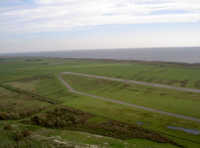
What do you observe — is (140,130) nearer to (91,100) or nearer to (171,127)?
(171,127)

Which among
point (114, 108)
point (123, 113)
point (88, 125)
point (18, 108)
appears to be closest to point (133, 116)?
point (123, 113)

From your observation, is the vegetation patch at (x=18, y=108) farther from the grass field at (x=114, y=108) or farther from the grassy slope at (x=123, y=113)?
the grassy slope at (x=123, y=113)

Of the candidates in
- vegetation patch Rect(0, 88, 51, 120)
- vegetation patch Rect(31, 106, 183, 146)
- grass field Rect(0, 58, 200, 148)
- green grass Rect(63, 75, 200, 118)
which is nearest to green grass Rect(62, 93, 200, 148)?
grass field Rect(0, 58, 200, 148)

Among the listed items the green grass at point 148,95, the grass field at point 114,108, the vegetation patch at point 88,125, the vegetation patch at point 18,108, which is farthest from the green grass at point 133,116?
the vegetation patch at point 18,108

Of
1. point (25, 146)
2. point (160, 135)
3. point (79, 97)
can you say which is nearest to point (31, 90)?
point (79, 97)

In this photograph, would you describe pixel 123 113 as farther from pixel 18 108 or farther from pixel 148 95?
pixel 18 108

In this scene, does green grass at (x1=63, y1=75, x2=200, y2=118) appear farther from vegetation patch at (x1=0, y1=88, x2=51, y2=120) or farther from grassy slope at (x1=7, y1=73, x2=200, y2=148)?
vegetation patch at (x1=0, y1=88, x2=51, y2=120)

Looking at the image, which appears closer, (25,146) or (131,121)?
(25,146)

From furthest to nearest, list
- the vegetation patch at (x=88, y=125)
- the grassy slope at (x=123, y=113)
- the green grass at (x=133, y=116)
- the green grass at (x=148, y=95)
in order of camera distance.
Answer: the green grass at (x=148, y=95) < the grassy slope at (x=123, y=113) < the green grass at (x=133, y=116) < the vegetation patch at (x=88, y=125)
